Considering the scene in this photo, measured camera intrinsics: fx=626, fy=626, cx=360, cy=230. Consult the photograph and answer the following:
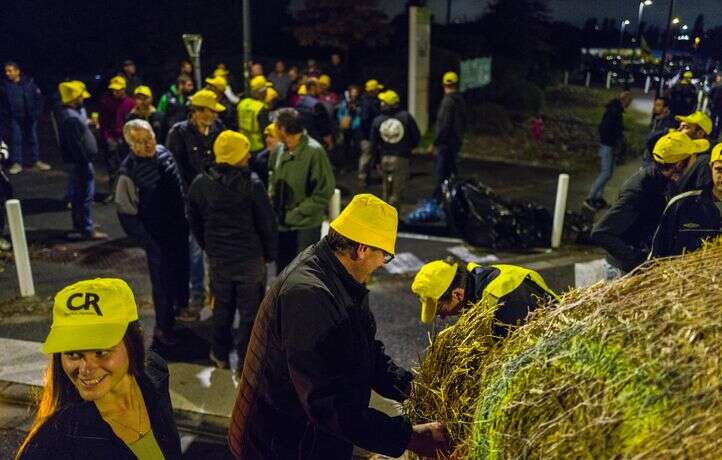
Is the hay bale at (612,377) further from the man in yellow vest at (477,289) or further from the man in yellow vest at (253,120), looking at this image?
the man in yellow vest at (253,120)

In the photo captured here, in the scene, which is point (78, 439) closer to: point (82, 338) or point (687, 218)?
point (82, 338)

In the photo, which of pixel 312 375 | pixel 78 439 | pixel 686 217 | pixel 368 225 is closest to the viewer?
pixel 78 439

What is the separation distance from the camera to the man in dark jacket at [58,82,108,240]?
308 inches

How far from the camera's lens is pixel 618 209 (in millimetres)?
4535

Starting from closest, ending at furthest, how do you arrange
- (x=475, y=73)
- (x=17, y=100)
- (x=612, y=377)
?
(x=612, y=377), (x=17, y=100), (x=475, y=73)

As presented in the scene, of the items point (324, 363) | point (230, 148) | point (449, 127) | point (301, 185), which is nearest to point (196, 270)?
point (301, 185)

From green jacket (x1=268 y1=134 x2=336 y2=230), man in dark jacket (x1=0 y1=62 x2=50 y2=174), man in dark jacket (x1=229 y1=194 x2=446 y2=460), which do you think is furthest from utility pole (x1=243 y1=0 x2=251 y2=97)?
man in dark jacket (x1=229 y1=194 x2=446 y2=460)

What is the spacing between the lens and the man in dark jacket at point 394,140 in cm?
905

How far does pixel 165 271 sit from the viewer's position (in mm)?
5410

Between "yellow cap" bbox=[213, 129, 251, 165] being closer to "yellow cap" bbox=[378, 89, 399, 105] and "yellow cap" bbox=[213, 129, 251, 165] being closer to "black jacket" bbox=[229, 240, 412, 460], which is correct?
"black jacket" bbox=[229, 240, 412, 460]

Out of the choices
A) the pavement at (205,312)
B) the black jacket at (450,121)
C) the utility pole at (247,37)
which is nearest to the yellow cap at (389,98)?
the black jacket at (450,121)

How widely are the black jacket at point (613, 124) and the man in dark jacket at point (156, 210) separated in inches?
279

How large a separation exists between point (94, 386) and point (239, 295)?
285 cm

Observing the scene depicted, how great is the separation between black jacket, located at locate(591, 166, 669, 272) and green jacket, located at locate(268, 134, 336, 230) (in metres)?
2.39
